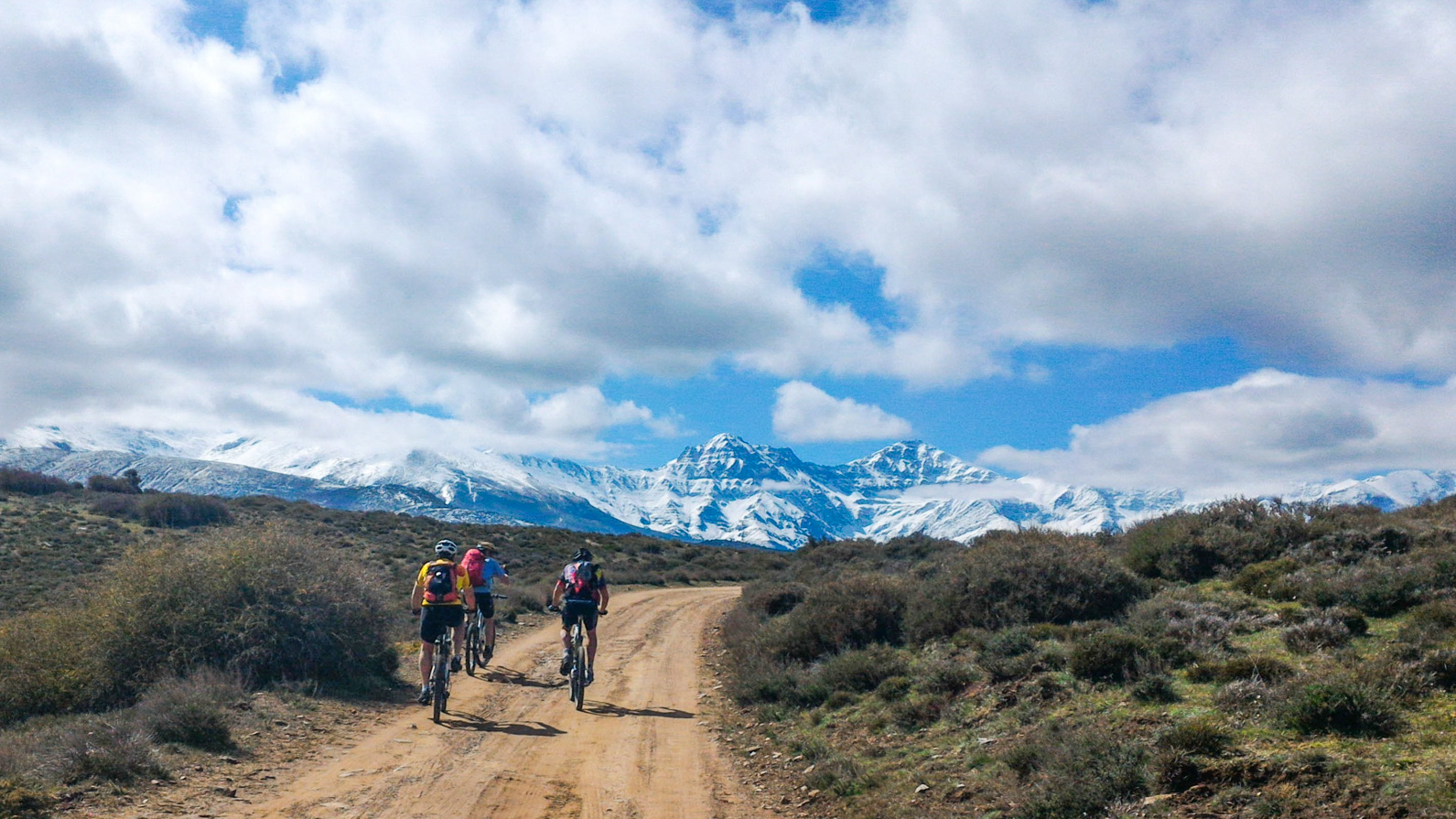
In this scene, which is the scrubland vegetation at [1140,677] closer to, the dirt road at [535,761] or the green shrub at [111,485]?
the dirt road at [535,761]

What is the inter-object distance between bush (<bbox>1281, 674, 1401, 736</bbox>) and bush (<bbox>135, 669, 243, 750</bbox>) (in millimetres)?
11075

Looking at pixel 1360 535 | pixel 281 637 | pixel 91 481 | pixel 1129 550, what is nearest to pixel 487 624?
pixel 281 637

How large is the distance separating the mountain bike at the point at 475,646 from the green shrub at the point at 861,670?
703 centimetres

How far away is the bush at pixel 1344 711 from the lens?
6488 millimetres

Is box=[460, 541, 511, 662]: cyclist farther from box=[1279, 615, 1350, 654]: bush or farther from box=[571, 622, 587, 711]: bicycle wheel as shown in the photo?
box=[1279, 615, 1350, 654]: bush

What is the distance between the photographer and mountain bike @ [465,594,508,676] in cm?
1581

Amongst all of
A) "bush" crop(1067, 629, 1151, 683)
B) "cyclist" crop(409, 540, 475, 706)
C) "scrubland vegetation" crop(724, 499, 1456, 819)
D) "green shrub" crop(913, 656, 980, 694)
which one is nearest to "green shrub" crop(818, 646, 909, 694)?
"scrubland vegetation" crop(724, 499, 1456, 819)

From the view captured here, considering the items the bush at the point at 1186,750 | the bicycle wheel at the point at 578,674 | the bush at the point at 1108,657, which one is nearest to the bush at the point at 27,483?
the bicycle wheel at the point at 578,674

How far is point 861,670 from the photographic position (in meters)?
12.3

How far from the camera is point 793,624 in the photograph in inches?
607

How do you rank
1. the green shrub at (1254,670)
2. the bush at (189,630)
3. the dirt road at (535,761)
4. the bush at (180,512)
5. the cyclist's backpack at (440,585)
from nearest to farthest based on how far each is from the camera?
the green shrub at (1254,670), the dirt road at (535,761), the cyclist's backpack at (440,585), the bush at (189,630), the bush at (180,512)

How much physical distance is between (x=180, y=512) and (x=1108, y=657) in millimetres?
50526

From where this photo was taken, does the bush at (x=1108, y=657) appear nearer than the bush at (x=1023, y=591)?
Yes

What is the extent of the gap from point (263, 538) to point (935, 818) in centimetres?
1171
